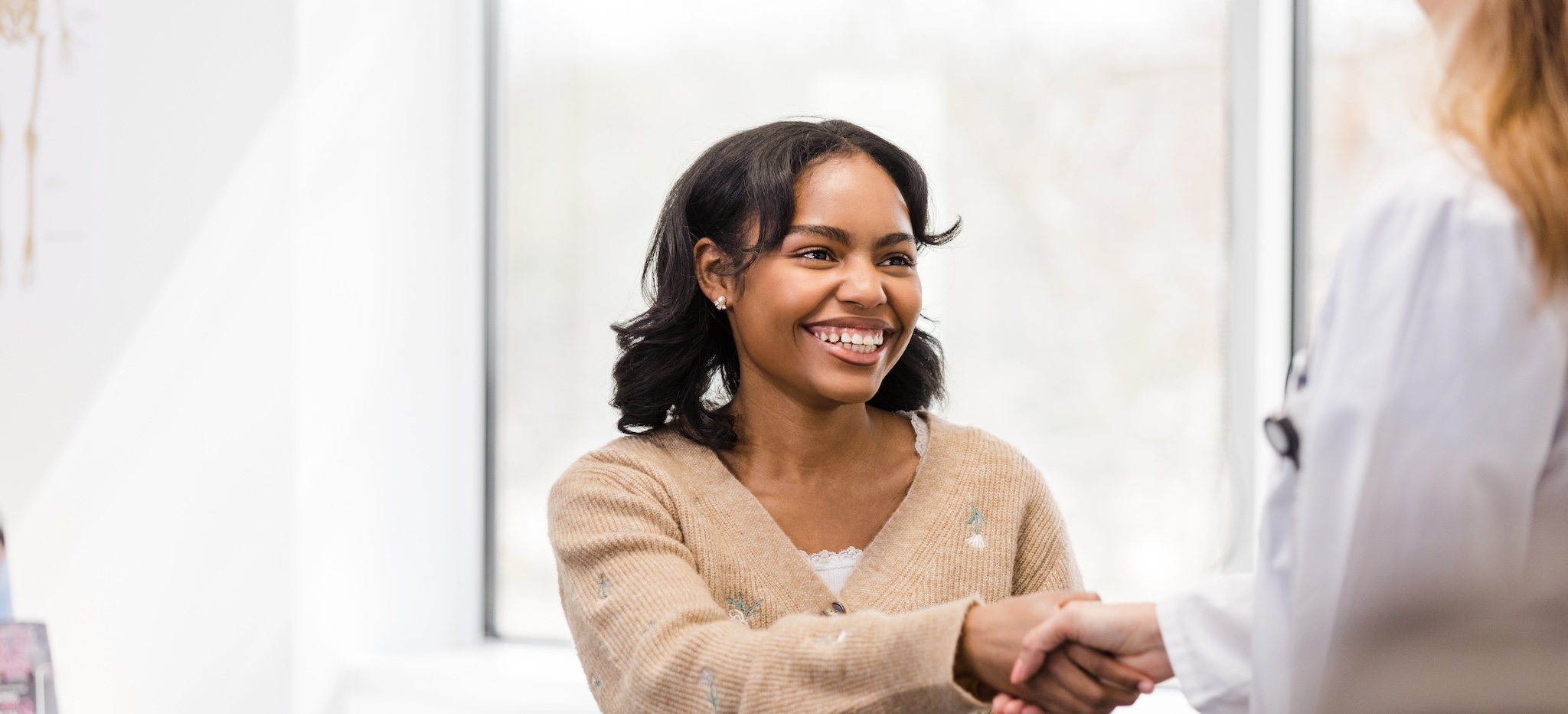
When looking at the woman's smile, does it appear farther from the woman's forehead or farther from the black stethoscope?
the black stethoscope

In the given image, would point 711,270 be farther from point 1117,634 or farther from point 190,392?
point 190,392

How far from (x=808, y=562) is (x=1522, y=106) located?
3.19 ft

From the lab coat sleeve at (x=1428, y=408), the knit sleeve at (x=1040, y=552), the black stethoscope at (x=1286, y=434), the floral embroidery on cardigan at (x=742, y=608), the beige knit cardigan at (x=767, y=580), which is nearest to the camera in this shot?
the lab coat sleeve at (x=1428, y=408)

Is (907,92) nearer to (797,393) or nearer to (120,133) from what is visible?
(797,393)

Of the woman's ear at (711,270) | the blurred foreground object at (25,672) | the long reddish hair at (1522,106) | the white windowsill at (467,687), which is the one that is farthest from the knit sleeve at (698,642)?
the blurred foreground object at (25,672)

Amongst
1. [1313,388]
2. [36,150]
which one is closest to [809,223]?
[1313,388]

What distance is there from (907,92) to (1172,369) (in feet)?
2.54

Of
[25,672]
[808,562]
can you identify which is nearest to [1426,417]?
[808,562]

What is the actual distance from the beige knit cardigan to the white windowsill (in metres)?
0.86

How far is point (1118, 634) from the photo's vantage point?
1415 millimetres

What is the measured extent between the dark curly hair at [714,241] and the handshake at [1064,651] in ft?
1.64

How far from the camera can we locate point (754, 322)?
5.52ft

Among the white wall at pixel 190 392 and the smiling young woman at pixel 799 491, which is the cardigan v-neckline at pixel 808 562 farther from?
the white wall at pixel 190 392

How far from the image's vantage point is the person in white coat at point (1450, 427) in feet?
2.97
